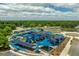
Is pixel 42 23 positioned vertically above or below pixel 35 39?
above

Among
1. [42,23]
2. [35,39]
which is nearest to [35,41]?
[35,39]

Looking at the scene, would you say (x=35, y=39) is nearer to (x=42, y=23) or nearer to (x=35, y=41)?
(x=35, y=41)

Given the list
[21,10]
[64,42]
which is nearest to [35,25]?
[21,10]

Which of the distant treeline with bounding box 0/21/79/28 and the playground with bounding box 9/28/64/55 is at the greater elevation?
the distant treeline with bounding box 0/21/79/28

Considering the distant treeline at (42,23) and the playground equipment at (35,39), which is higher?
the distant treeline at (42,23)

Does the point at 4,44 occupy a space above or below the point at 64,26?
below

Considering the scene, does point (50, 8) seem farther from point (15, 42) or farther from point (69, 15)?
point (15, 42)
